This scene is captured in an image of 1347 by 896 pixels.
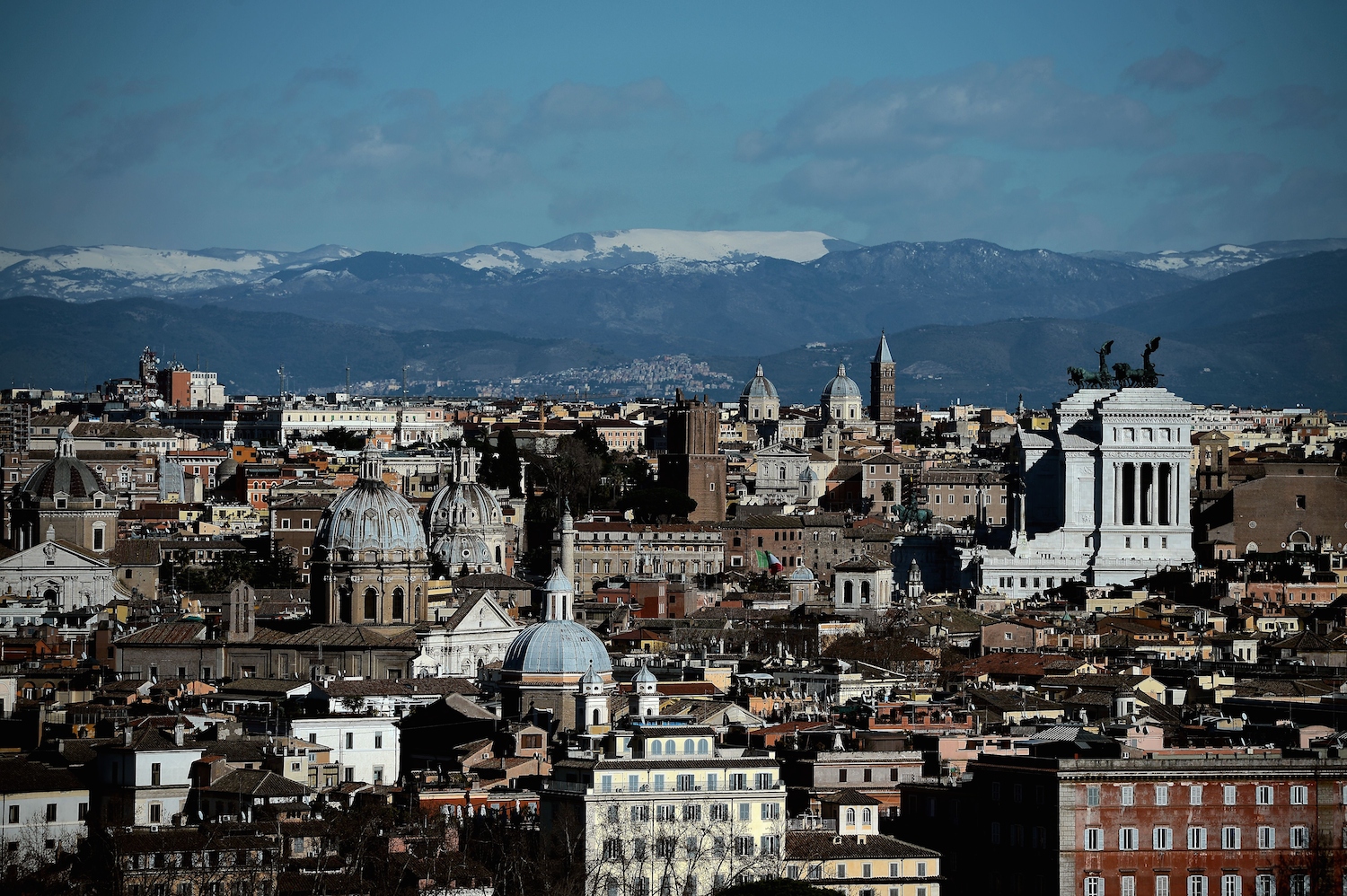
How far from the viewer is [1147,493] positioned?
108250 millimetres

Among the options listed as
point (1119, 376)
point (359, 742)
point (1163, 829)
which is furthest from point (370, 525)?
point (1119, 376)

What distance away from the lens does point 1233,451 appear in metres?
162

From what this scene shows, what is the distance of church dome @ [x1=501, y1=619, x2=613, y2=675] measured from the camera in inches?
2352

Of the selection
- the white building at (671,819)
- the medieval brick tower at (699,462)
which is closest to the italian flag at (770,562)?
the medieval brick tower at (699,462)

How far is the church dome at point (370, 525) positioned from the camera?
79375 millimetres

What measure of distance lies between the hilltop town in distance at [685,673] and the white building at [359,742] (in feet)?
0.28

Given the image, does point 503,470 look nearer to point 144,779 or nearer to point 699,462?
point 699,462

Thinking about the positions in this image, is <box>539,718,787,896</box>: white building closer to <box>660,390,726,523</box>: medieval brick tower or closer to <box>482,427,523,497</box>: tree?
<box>482,427,523,497</box>: tree

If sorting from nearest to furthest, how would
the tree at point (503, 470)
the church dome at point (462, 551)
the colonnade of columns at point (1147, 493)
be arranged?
the church dome at point (462, 551)
the colonnade of columns at point (1147, 493)
the tree at point (503, 470)

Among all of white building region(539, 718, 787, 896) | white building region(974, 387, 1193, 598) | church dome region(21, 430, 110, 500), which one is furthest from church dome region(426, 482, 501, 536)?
white building region(539, 718, 787, 896)

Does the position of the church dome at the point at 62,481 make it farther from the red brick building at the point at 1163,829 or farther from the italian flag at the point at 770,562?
the red brick building at the point at 1163,829

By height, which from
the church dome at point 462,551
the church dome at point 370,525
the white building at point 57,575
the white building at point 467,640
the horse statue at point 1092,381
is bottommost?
the white building at point 467,640

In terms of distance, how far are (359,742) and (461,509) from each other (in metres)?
43.4

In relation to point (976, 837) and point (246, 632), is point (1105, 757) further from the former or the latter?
point (246, 632)
